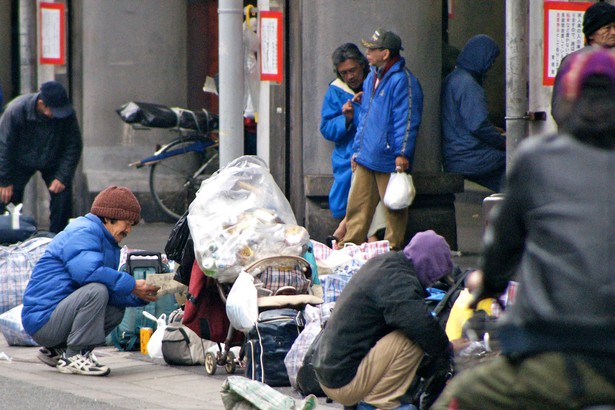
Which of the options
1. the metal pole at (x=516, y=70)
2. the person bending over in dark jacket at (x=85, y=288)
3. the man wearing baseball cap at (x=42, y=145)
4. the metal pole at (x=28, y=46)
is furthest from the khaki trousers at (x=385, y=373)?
the metal pole at (x=28, y=46)

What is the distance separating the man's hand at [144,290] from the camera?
756cm

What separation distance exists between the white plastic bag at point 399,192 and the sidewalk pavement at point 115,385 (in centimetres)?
231

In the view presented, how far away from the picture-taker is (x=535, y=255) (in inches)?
129

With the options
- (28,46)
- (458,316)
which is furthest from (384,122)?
(28,46)

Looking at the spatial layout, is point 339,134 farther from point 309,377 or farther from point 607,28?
point 309,377

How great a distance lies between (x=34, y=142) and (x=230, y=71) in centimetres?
360

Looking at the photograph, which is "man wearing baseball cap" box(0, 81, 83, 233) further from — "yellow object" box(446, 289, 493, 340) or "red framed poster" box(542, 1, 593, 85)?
"yellow object" box(446, 289, 493, 340)

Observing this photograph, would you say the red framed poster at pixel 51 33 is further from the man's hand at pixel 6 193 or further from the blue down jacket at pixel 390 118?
the blue down jacket at pixel 390 118

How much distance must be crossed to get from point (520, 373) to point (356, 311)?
2.58 m

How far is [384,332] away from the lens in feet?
19.6

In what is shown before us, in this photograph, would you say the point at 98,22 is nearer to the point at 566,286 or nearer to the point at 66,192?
the point at 66,192

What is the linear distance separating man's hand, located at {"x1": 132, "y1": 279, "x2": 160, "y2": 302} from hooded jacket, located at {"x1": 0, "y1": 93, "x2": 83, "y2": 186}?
3.91m

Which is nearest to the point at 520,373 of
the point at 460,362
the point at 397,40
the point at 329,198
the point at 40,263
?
the point at 460,362

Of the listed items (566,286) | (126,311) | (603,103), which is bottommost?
(126,311)
